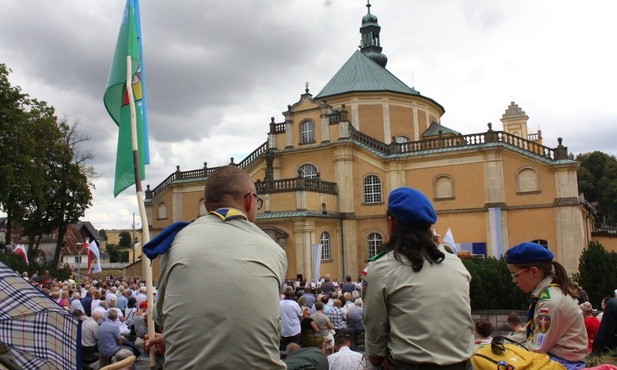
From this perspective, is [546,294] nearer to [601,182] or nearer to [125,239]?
[601,182]

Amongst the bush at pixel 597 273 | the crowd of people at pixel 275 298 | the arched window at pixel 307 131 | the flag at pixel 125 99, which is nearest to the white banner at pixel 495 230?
the arched window at pixel 307 131

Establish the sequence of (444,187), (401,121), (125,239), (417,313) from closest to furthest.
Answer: (417,313) → (444,187) → (401,121) → (125,239)

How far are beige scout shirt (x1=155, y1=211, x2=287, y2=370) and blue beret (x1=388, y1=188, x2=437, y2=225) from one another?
92 centimetres

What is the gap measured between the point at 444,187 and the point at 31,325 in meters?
35.8

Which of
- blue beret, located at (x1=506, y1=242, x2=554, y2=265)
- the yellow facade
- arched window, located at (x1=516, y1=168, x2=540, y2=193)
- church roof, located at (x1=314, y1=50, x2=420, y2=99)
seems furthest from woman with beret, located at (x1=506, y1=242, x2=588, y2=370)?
church roof, located at (x1=314, y1=50, x2=420, y2=99)

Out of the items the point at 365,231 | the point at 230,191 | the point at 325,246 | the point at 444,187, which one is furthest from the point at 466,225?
the point at 230,191

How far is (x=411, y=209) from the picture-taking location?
3.65 metres

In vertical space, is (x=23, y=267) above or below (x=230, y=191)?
below

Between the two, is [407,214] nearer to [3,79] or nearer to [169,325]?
[169,325]

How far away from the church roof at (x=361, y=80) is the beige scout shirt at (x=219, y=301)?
42.8 m

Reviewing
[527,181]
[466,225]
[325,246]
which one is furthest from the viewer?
[325,246]

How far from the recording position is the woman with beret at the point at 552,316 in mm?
4551

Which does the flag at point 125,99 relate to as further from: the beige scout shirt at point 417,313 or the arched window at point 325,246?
the arched window at point 325,246

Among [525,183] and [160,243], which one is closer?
[160,243]
